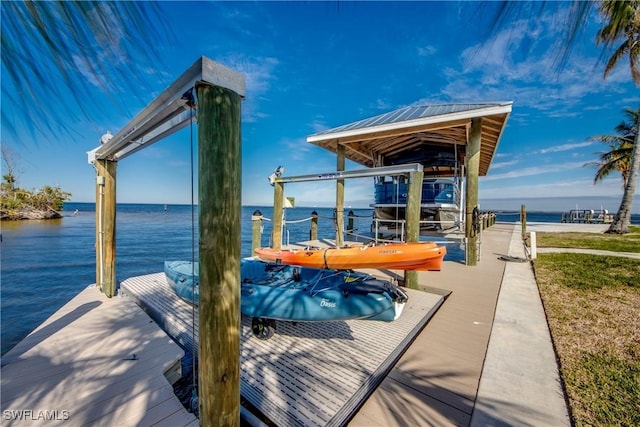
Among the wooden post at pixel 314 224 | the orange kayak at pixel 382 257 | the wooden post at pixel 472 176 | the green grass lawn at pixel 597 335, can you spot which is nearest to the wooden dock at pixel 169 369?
the green grass lawn at pixel 597 335

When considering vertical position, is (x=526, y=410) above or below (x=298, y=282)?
below

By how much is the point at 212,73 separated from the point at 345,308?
2.79 metres

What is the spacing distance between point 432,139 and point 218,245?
34.6ft

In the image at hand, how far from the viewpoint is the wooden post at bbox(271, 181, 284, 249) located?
7.30 metres

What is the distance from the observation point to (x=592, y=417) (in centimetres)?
209

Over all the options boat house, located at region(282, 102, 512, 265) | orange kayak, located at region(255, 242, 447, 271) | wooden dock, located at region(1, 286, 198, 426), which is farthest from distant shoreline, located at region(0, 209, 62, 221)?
orange kayak, located at region(255, 242, 447, 271)

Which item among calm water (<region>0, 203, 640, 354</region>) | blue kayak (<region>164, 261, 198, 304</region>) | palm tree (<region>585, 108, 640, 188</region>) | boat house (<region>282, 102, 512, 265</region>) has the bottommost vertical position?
calm water (<region>0, 203, 640, 354</region>)

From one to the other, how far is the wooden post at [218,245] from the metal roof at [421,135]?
677 cm

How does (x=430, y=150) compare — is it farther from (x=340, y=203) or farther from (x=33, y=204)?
(x=33, y=204)

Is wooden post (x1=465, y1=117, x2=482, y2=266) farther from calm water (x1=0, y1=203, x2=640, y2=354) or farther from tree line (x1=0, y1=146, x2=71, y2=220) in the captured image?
tree line (x1=0, y1=146, x2=71, y2=220)

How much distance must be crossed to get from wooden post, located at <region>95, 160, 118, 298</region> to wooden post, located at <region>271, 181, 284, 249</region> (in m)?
3.61

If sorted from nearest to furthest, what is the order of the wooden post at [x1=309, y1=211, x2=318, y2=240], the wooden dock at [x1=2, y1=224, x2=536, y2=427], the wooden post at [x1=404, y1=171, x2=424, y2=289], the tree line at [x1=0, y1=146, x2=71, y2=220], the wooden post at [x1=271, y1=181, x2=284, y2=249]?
the wooden dock at [x1=2, y1=224, x2=536, y2=427]
the wooden post at [x1=404, y1=171, x2=424, y2=289]
the wooden post at [x1=271, y1=181, x2=284, y2=249]
the wooden post at [x1=309, y1=211, x2=318, y2=240]
the tree line at [x1=0, y1=146, x2=71, y2=220]

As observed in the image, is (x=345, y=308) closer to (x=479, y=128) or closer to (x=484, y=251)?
(x=479, y=128)

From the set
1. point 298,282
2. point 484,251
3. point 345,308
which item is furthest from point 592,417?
point 484,251
